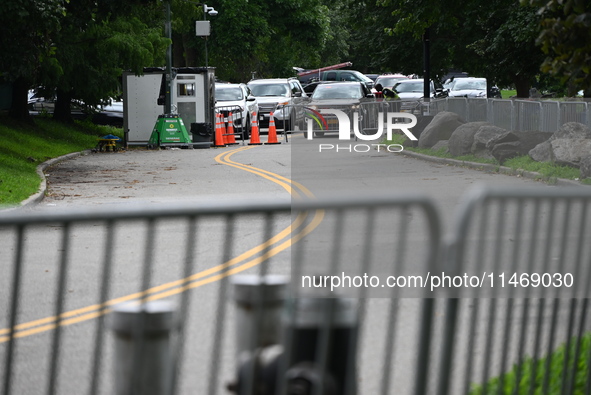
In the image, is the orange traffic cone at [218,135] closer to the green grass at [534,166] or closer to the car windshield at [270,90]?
the car windshield at [270,90]

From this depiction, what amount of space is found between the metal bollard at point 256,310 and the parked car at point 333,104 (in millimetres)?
29170

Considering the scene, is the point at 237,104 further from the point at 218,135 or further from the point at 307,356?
the point at 307,356

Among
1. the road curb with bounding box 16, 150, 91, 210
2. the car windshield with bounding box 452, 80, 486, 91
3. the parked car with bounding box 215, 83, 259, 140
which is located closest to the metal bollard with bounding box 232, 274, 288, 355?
the road curb with bounding box 16, 150, 91, 210

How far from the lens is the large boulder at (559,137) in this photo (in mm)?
18719

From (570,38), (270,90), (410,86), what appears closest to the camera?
(570,38)

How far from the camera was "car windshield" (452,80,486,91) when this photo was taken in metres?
54.0

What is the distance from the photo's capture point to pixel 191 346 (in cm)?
619

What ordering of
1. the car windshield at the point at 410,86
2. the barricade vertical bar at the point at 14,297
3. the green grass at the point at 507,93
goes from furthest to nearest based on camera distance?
the green grass at the point at 507,93, the car windshield at the point at 410,86, the barricade vertical bar at the point at 14,297

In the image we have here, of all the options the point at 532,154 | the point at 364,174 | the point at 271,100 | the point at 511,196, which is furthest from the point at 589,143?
the point at 271,100

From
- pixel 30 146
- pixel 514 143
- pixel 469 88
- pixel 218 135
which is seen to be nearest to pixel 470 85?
pixel 469 88

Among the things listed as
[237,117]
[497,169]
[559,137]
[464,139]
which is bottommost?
[237,117]

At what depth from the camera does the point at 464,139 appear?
2305 cm

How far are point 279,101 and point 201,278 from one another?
3006cm

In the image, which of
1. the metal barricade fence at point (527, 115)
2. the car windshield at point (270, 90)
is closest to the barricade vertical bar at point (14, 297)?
the metal barricade fence at point (527, 115)
